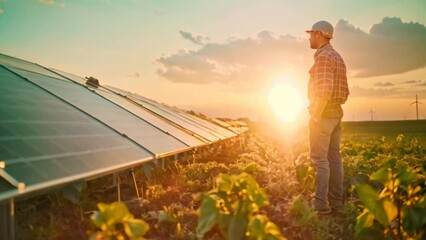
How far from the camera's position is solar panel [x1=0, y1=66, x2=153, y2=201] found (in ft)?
11.1

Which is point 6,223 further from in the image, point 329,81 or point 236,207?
point 329,81

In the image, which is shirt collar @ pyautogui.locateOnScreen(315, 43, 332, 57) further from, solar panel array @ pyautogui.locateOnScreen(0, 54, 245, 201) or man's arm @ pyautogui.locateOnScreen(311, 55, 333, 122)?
solar panel array @ pyautogui.locateOnScreen(0, 54, 245, 201)

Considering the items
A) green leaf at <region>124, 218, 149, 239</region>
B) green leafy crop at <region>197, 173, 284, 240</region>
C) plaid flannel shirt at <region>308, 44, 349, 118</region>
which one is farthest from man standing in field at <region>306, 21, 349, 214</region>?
green leaf at <region>124, 218, 149, 239</region>

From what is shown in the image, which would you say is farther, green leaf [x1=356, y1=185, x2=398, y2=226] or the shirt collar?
A: the shirt collar

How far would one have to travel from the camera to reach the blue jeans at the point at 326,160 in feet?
19.0

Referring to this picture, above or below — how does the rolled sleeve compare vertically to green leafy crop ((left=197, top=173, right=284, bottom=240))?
above

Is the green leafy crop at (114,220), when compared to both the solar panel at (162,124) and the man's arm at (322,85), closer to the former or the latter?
the man's arm at (322,85)

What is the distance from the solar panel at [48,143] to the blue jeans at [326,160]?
2.37 m

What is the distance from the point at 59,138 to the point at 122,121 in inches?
102

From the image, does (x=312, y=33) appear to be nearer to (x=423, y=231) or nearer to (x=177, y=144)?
(x=177, y=144)

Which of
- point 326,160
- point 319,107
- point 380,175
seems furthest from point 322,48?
point 380,175

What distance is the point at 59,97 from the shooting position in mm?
6445

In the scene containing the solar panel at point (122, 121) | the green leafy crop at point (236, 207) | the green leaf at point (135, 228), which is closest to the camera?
the green leaf at point (135, 228)

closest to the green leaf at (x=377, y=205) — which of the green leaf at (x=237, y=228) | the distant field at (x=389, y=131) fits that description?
the green leaf at (x=237, y=228)
